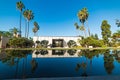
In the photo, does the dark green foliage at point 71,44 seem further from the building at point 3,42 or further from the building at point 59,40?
the building at point 3,42

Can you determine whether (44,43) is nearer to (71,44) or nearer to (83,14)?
(71,44)

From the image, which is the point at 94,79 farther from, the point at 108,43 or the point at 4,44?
the point at 108,43

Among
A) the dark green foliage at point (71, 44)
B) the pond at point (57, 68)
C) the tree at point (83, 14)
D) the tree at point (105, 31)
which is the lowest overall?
the pond at point (57, 68)

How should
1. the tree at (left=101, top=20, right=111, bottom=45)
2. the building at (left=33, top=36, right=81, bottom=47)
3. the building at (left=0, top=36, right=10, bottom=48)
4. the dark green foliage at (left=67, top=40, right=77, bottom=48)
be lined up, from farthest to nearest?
the building at (left=33, top=36, right=81, bottom=47) → the tree at (left=101, top=20, right=111, bottom=45) → the dark green foliage at (left=67, top=40, right=77, bottom=48) → the building at (left=0, top=36, right=10, bottom=48)

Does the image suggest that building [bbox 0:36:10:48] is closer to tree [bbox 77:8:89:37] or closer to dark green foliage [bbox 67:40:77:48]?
dark green foliage [bbox 67:40:77:48]

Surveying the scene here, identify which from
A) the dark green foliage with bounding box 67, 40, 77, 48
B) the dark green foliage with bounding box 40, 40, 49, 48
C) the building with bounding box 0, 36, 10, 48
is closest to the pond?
the building with bounding box 0, 36, 10, 48

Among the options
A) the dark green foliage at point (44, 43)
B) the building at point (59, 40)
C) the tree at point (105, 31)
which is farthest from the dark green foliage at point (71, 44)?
the tree at point (105, 31)

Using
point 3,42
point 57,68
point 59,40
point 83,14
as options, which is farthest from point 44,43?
point 57,68

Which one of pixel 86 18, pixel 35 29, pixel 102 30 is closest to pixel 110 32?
pixel 102 30

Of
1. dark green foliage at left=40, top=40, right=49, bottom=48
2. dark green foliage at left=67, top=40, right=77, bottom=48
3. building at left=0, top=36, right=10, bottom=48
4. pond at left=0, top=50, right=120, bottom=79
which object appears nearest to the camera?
pond at left=0, top=50, right=120, bottom=79

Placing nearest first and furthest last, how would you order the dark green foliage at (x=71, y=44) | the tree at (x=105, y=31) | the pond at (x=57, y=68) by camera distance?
the pond at (x=57, y=68) < the dark green foliage at (x=71, y=44) < the tree at (x=105, y=31)

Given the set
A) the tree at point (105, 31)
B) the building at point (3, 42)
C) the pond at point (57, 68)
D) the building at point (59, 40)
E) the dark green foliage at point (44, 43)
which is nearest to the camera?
the pond at point (57, 68)

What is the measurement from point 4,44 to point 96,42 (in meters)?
29.2

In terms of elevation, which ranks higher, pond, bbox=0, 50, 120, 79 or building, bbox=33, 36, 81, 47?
building, bbox=33, 36, 81, 47
